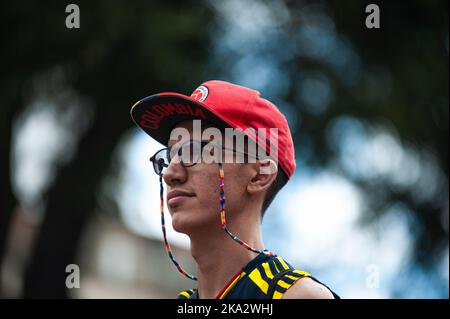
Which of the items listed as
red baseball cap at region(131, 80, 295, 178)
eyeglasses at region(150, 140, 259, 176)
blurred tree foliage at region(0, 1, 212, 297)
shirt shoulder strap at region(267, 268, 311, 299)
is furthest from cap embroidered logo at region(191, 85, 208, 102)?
blurred tree foliage at region(0, 1, 212, 297)

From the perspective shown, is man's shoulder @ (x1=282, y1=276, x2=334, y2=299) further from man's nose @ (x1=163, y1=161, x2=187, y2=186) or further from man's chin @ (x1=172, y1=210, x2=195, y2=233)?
man's nose @ (x1=163, y1=161, x2=187, y2=186)

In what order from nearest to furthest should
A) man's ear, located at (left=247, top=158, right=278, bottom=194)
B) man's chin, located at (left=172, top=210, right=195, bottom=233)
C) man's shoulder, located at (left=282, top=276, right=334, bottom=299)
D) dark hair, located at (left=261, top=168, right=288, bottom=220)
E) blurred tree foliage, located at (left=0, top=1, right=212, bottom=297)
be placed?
man's shoulder, located at (left=282, top=276, right=334, bottom=299), man's chin, located at (left=172, top=210, right=195, bottom=233), man's ear, located at (left=247, top=158, right=278, bottom=194), dark hair, located at (left=261, top=168, right=288, bottom=220), blurred tree foliage, located at (left=0, top=1, right=212, bottom=297)

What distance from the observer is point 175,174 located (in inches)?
132

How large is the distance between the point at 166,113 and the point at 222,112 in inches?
11.8

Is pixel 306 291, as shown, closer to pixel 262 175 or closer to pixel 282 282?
pixel 282 282

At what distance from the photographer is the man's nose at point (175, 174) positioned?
132 inches

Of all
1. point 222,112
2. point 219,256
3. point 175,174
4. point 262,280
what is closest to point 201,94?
point 222,112

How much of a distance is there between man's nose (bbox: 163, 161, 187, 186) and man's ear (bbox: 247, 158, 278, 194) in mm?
296

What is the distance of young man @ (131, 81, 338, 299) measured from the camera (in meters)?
3.29

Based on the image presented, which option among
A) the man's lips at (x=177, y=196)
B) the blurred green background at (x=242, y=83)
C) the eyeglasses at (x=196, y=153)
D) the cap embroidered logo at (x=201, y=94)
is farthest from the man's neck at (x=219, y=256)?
the blurred green background at (x=242, y=83)

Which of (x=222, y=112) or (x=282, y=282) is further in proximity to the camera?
(x=222, y=112)

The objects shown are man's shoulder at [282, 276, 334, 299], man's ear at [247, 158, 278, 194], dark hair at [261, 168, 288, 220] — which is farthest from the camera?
dark hair at [261, 168, 288, 220]
